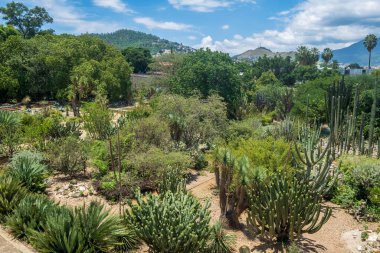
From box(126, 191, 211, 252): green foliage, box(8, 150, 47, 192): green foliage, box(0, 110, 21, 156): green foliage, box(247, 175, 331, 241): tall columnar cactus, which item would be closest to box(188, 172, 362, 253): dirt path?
box(247, 175, 331, 241): tall columnar cactus

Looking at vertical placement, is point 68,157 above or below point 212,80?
below

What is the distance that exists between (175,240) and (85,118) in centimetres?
1296

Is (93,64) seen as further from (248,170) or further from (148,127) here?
(248,170)

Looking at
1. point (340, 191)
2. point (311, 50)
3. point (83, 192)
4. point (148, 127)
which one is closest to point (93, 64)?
point (148, 127)

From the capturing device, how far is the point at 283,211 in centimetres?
838

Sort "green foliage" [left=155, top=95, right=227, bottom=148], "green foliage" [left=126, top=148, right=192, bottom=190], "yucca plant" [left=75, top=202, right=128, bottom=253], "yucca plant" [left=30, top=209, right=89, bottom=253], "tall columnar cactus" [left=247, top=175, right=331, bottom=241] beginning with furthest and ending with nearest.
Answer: "green foliage" [left=155, top=95, right=227, bottom=148] → "green foliage" [left=126, top=148, right=192, bottom=190] → "tall columnar cactus" [left=247, top=175, right=331, bottom=241] → "yucca plant" [left=75, top=202, right=128, bottom=253] → "yucca plant" [left=30, top=209, right=89, bottom=253]

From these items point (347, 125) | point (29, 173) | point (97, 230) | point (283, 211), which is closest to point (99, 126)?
point (29, 173)

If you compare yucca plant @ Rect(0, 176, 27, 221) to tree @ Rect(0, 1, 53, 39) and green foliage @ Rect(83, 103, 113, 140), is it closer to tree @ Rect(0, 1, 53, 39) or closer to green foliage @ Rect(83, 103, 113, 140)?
green foliage @ Rect(83, 103, 113, 140)

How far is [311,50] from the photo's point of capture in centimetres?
7894

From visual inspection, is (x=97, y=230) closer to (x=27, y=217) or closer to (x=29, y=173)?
(x=27, y=217)

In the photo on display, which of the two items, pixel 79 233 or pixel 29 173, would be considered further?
pixel 29 173

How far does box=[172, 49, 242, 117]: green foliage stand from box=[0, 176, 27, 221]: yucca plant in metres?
18.2

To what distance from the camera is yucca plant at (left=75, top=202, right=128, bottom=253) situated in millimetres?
7211

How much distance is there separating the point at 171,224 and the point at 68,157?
7352 mm
